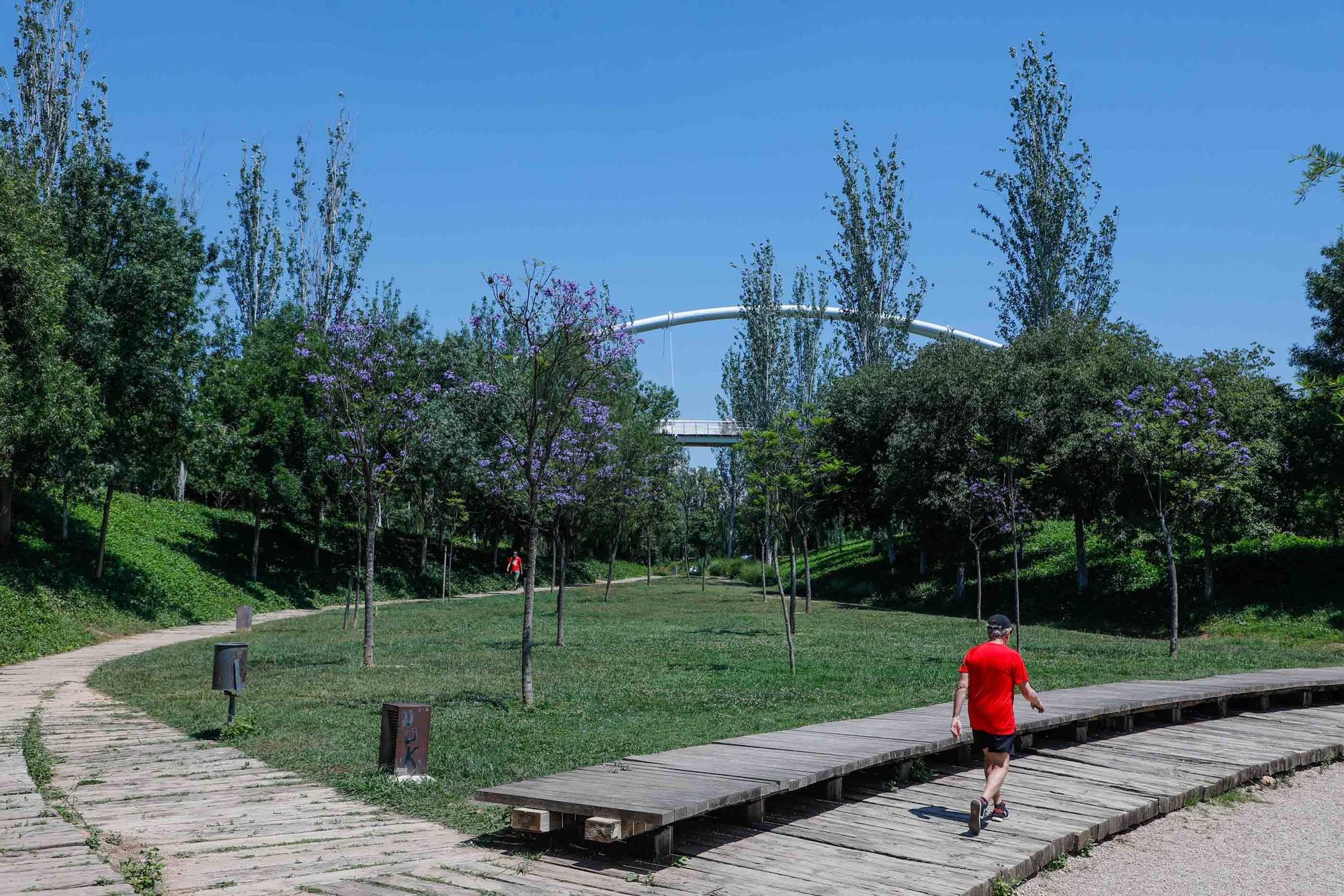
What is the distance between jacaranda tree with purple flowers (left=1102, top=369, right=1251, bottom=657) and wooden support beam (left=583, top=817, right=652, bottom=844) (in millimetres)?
19181

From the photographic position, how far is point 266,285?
58031 millimetres

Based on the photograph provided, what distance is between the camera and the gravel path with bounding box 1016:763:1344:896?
749 cm

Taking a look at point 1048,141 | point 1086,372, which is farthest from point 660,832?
point 1048,141

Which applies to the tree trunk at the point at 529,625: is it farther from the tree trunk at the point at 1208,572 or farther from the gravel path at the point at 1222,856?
the tree trunk at the point at 1208,572

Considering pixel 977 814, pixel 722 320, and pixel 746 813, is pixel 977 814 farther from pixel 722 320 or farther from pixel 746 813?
pixel 722 320

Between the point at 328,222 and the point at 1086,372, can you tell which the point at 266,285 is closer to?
the point at 328,222

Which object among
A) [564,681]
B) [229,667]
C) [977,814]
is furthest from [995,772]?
[564,681]

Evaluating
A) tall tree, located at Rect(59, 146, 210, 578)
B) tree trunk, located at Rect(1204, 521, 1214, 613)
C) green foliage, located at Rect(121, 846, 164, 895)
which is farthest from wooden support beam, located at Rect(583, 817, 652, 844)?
tree trunk, located at Rect(1204, 521, 1214, 613)

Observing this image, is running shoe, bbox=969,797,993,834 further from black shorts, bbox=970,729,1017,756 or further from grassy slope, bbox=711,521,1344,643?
grassy slope, bbox=711,521,1344,643

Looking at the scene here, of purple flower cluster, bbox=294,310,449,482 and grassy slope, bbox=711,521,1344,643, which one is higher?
purple flower cluster, bbox=294,310,449,482

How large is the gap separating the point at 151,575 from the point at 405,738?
2700cm

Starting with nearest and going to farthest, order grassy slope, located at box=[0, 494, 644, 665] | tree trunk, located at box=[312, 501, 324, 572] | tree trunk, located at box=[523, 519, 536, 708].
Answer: tree trunk, located at box=[523, 519, 536, 708] → grassy slope, located at box=[0, 494, 644, 665] → tree trunk, located at box=[312, 501, 324, 572]

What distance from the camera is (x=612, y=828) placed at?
22.3 feet

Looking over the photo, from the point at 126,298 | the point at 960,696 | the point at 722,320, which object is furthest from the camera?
the point at 722,320
